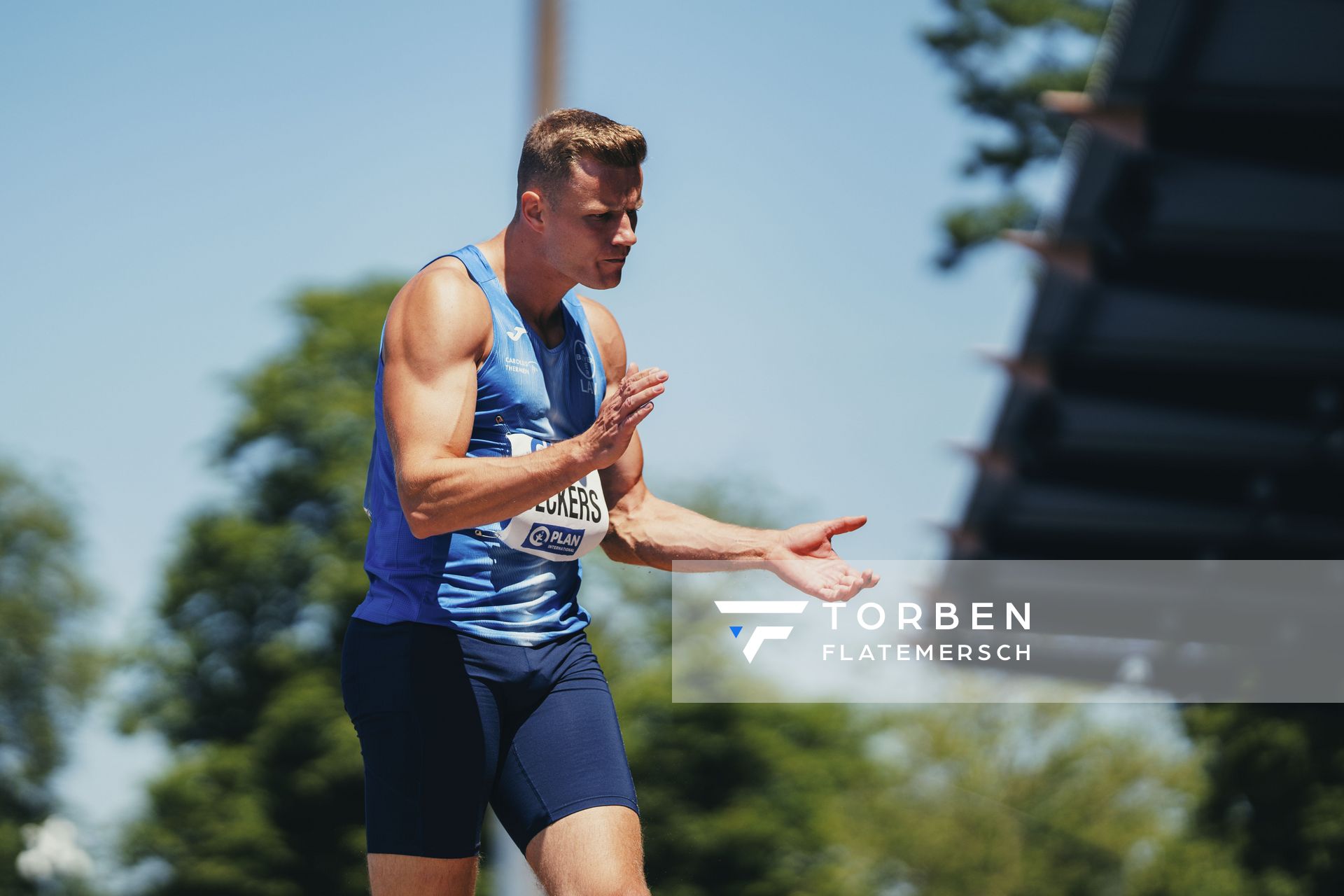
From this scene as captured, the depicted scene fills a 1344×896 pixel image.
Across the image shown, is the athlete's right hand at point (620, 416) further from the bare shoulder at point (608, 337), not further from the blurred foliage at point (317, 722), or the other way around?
the blurred foliage at point (317, 722)

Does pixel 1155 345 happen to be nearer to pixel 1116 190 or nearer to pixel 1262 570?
pixel 1116 190

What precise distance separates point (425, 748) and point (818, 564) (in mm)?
1008

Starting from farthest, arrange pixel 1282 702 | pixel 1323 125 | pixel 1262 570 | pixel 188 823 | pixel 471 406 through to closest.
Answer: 1. pixel 188 823
2. pixel 1282 702
3. pixel 1262 570
4. pixel 1323 125
5. pixel 471 406

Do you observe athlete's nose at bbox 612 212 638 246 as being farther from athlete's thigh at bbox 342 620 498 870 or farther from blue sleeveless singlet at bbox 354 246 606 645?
athlete's thigh at bbox 342 620 498 870

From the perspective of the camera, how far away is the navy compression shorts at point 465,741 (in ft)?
12.0

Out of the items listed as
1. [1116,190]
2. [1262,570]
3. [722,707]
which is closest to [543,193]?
[1116,190]

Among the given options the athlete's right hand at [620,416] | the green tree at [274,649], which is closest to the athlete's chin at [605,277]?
the athlete's right hand at [620,416]

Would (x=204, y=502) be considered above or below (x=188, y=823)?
above

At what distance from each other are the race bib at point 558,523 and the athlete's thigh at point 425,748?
0.27 m

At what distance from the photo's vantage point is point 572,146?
3.75 metres

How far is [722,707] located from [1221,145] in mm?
25194

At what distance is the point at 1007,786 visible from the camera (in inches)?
1934

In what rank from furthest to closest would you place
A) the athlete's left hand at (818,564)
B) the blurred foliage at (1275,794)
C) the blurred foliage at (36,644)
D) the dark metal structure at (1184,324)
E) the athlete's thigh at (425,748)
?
the blurred foliage at (36,644)
the blurred foliage at (1275,794)
the dark metal structure at (1184,324)
the athlete's left hand at (818,564)
the athlete's thigh at (425,748)

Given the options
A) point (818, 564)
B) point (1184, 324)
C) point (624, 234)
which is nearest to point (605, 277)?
point (624, 234)
